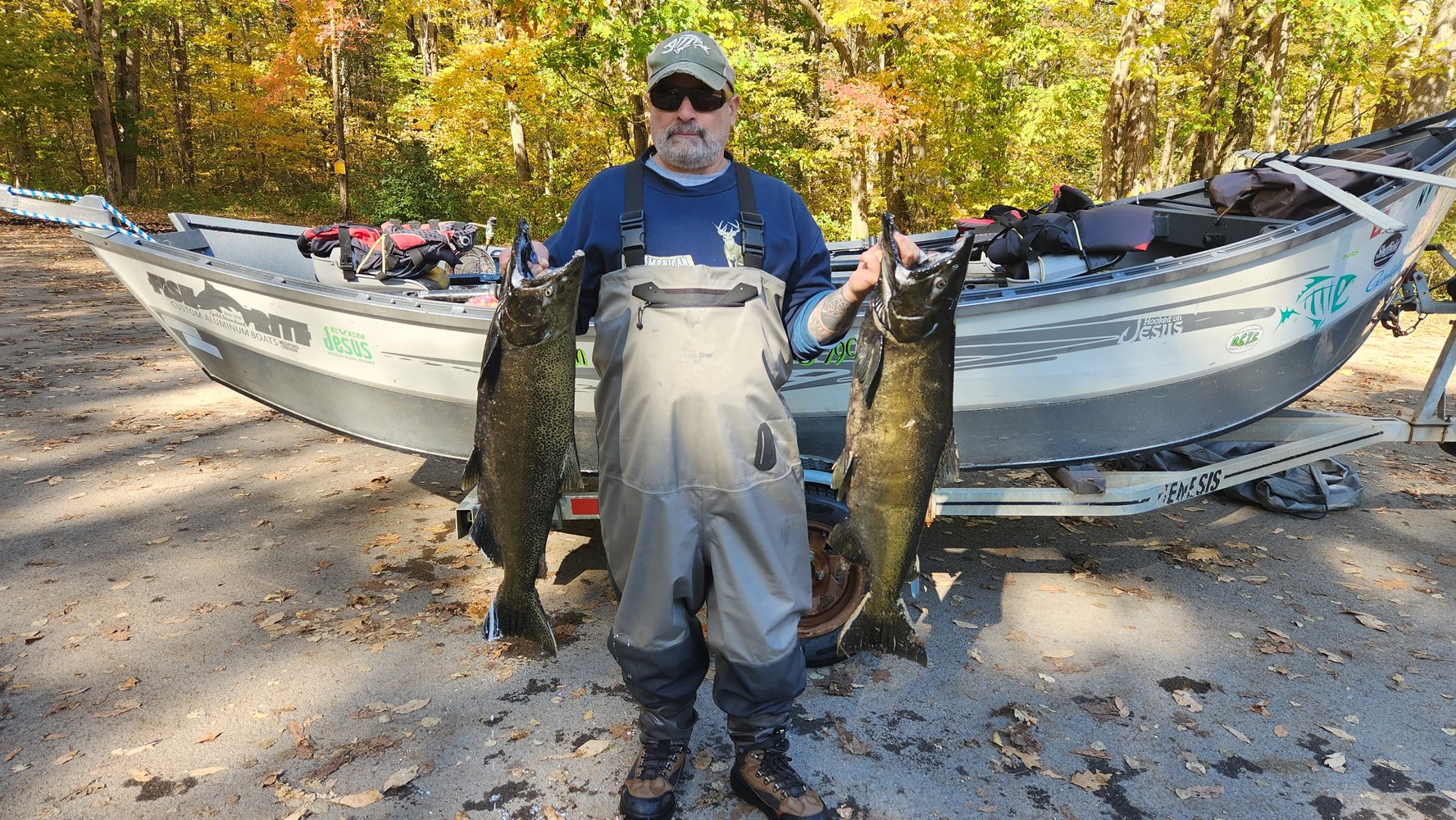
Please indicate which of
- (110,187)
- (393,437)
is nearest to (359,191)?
(110,187)

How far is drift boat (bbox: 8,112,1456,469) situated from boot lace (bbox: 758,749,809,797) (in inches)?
61.1

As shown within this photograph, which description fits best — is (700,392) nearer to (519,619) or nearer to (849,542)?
(849,542)

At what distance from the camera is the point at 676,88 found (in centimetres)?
231

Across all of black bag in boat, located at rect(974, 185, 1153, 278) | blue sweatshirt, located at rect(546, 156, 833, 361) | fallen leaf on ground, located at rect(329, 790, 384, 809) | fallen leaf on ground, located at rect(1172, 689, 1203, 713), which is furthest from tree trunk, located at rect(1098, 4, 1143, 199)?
fallen leaf on ground, located at rect(329, 790, 384, 809)

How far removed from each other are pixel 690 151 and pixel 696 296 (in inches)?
18.3

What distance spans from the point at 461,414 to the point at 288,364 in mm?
1196

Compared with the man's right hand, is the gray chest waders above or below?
below

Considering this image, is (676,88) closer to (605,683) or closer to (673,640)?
(673,640)

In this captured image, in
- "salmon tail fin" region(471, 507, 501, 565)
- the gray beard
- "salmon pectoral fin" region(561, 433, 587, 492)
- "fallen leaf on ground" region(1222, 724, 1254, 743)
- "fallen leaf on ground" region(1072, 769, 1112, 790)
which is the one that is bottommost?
"fallen leaf on ground" region(1072, 769, 1112, 790)

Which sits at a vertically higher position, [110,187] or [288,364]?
[110,187]

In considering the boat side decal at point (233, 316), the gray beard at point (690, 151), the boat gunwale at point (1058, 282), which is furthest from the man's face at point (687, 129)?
the boat side decal at point (233, 316)

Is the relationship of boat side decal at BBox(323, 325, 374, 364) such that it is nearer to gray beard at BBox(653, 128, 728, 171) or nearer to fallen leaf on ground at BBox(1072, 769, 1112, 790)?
gray beard at BBox(653, 128, 728, 171)

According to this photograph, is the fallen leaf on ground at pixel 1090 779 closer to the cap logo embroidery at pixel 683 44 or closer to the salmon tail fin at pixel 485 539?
the salmon tail fin at pixel 485 539

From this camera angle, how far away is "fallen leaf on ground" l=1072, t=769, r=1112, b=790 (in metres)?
2.74
